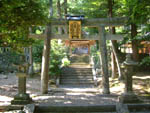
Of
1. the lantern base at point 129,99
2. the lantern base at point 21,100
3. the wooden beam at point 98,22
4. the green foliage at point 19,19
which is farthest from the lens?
the wooden beam at point 98,22

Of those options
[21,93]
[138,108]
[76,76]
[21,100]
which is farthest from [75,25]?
[76,76]

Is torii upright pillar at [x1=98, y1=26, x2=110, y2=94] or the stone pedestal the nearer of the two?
the stone pedestal

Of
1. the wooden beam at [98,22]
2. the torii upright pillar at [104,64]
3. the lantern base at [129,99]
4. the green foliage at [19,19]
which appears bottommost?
the lantern base at [129,99]

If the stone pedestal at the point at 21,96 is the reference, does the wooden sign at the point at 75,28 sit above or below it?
above

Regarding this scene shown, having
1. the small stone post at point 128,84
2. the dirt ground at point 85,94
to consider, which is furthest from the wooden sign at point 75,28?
the small stone post at point 128,84

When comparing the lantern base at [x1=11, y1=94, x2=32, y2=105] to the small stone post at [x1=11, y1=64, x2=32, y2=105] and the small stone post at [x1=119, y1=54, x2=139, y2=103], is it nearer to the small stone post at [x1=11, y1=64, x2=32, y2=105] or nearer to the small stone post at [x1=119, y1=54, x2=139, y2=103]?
the small stone post at [x1=11, y1=64, x2=32, y2=105]

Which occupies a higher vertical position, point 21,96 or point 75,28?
point 75,28

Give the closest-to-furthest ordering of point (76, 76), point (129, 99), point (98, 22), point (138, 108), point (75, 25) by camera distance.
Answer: point (138, 108), point (129, 99), point (98, 22), point (75, 25), point (76, 76)

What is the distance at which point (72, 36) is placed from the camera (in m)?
10.1

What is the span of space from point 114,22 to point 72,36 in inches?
104

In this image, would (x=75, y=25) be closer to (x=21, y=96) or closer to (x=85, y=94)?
(x=85, y=94)

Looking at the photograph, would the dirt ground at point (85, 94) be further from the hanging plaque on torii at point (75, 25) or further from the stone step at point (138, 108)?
the hanging plaque on torii at point (75, 25)

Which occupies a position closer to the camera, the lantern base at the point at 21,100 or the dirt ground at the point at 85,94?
the lantern base at the point at 21,100

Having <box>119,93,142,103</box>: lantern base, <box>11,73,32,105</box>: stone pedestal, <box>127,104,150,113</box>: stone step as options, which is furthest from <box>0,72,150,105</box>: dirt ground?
<box>127,104,150,113</box>: stone step
